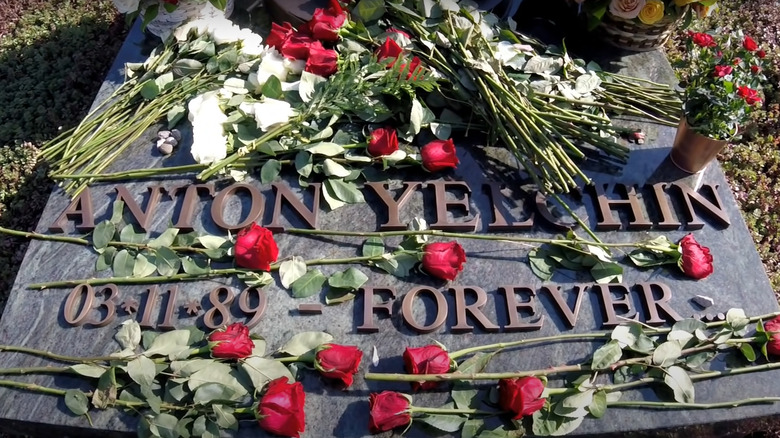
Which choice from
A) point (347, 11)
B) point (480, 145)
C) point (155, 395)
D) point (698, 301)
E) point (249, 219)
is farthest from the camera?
point (347, 11)

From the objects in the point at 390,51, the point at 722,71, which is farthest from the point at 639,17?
the point at 390,51

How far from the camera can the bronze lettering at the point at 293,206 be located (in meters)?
2.44

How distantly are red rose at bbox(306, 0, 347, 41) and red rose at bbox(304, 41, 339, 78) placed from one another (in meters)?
0.13

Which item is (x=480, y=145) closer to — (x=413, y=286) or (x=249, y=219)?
(x=413, y=286)

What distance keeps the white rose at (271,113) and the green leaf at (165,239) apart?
1.80 ft

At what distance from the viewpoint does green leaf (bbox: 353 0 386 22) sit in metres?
2.93

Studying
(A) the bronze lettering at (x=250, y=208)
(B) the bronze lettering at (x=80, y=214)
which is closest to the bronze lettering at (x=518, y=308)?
(A) the bronze lettering at (x=250, y=208)

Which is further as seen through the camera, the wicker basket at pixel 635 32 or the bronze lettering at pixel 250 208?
the wicker basket at pixel 635 32

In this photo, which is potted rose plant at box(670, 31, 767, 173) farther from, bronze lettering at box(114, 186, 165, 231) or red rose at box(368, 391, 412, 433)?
bronze lettering at box(114, 186, 165, 231)

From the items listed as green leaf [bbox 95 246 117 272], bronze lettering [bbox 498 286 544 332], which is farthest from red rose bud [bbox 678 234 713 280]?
green leaf [bbox 95 246 117 272]

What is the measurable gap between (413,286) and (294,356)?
1.62ft

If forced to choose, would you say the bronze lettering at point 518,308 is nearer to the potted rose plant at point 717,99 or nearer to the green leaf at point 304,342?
the green leaf at point 304,342

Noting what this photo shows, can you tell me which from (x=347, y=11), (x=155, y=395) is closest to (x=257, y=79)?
(x=347, y=11)

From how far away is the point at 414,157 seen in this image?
2.59 meters
